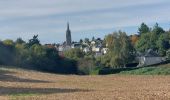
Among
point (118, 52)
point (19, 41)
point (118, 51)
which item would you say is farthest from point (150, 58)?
point (19, 41)

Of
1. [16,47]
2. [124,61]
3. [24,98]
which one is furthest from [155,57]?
[24,98]

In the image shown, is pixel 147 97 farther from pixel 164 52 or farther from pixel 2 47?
pixel 164 52

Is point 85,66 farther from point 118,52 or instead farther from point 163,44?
point 163,44

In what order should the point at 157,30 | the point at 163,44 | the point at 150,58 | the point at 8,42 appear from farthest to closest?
the point at 157,30 < the point at 163,44 < the point at 150,58 < the point at 8,42

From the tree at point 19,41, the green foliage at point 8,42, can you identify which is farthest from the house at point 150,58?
the green foliage at point 8,42

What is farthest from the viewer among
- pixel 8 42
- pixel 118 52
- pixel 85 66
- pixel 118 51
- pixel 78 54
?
pixel 78 54

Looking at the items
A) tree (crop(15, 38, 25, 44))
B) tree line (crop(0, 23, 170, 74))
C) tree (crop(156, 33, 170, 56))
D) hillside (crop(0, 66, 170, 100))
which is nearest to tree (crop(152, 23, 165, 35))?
tree line (crop(0, 23, 170, 74))

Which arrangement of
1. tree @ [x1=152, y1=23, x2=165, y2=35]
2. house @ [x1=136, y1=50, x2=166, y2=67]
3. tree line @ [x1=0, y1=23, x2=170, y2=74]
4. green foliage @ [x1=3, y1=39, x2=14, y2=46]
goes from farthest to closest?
tree @ [x1=152, y1=23, x2=165, y2=35]
house @ [x1=136, y1=50, x2=166, y2=67]
green foliage @ [x1=3, y1=39, x2=14, y2=46]
tree line @ [x1=0, y1=23, x2=170, y2=74]

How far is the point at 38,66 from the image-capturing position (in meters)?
98.4

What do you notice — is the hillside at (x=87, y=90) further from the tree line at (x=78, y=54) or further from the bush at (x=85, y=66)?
the bush at (x=85, y=66)

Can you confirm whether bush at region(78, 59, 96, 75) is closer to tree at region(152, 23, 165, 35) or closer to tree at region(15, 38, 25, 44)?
tree at region(15, 38, 25, 44)

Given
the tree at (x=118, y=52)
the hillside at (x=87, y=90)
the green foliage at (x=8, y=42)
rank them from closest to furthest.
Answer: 1. the hillside at (x=87, y=90)
2. the green foliage at (x=8, y=42)
3. the tree at (x=118, y=52)

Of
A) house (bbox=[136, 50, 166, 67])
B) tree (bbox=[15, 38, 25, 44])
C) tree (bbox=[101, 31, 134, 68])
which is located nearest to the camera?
tree (bbox=[101, 31, 134, 68])

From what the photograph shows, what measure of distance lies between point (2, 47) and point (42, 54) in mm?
8872
